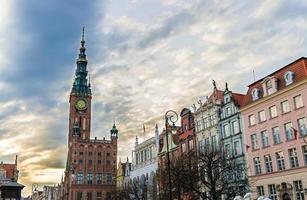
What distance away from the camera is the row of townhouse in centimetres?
3994

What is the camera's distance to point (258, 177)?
44656 millimetres

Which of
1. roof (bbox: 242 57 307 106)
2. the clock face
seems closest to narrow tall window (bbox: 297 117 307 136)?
roof (bbox: 242 57 307 106)

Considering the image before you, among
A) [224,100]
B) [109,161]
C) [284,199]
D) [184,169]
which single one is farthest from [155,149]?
[109,161]


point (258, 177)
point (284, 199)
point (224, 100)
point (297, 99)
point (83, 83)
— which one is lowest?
point (284, 199)

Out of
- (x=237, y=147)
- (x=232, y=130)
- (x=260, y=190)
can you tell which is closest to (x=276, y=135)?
(x=237, y=147)

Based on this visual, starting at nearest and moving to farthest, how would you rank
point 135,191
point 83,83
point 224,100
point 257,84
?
point 257,84 → point 224,100 → point 135,191 → point 83,83

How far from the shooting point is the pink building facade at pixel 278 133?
39625 millimetres

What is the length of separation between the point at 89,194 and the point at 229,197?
73.1 metres

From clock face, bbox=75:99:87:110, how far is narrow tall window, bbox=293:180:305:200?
3754 inches

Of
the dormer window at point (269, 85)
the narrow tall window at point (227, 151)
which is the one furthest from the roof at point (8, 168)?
the dormer window at point (269, 85)

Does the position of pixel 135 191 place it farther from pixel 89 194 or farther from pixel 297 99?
pixel 89 194

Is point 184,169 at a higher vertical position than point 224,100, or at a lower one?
lower

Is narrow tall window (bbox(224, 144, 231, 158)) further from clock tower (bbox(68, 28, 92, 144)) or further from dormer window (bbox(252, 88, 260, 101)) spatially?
clock tower (bbox(68, 28, 92, 144))

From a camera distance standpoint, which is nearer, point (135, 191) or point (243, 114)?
point (243, 114)
